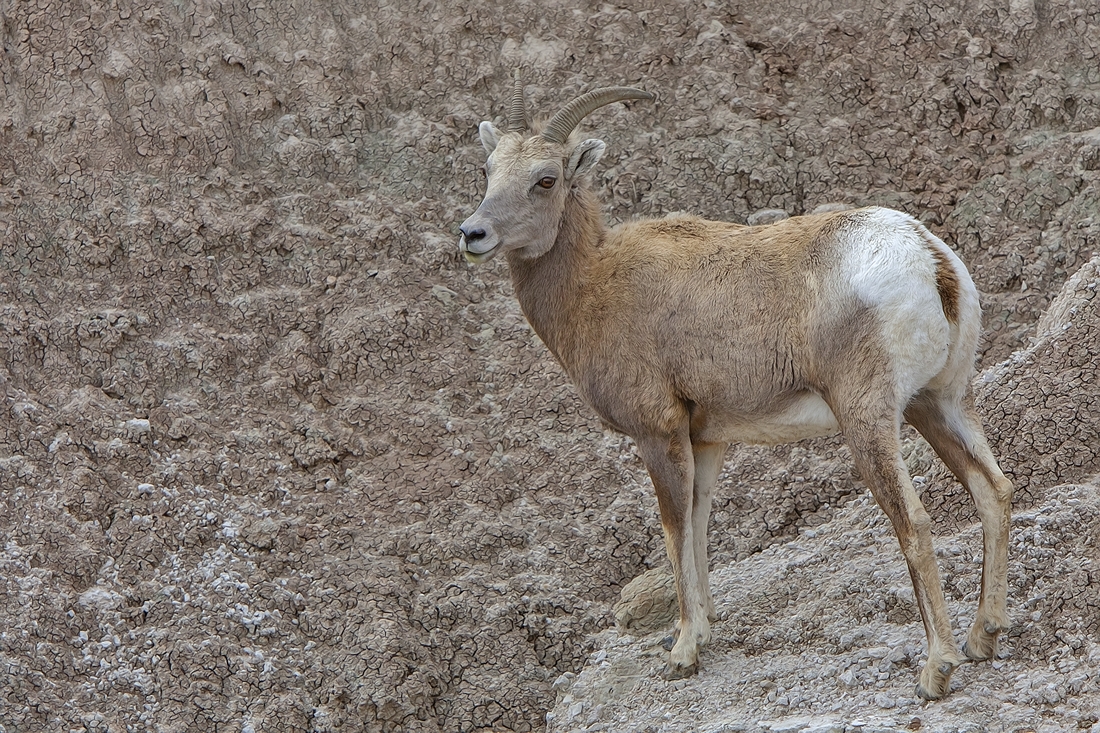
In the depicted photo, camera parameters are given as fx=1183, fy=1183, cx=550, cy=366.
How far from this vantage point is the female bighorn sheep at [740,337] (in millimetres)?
6176

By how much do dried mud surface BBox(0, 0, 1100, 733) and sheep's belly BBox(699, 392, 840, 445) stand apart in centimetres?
125

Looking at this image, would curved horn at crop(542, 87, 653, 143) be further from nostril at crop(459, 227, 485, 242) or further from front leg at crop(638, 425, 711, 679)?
front leg at crop(638, 425, 711, 679)

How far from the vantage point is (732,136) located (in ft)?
33.8

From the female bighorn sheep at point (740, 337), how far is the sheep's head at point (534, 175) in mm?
13

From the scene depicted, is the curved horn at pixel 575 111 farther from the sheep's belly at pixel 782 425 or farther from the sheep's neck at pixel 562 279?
the sheep's belly at pixel 782 425

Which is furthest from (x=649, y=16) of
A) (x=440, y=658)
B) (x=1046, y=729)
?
(x=1046, y=729)

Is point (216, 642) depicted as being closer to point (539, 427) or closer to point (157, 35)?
point (539, 427)

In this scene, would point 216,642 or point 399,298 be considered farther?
point 399,298

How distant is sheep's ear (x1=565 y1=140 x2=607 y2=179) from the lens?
7.51 metres

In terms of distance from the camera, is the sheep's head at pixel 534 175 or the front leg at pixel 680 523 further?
the sheep's head at pixel 534 175

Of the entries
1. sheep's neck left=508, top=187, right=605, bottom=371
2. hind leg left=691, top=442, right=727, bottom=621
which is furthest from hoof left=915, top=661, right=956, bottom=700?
sheep's neck left=508, top=187, right=605, bottom=371

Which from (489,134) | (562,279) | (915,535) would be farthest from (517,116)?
(915,535)

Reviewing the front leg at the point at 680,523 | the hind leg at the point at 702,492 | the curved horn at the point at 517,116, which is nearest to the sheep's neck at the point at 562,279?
the curved horn at the point at 517,116

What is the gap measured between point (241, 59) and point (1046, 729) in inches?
325
